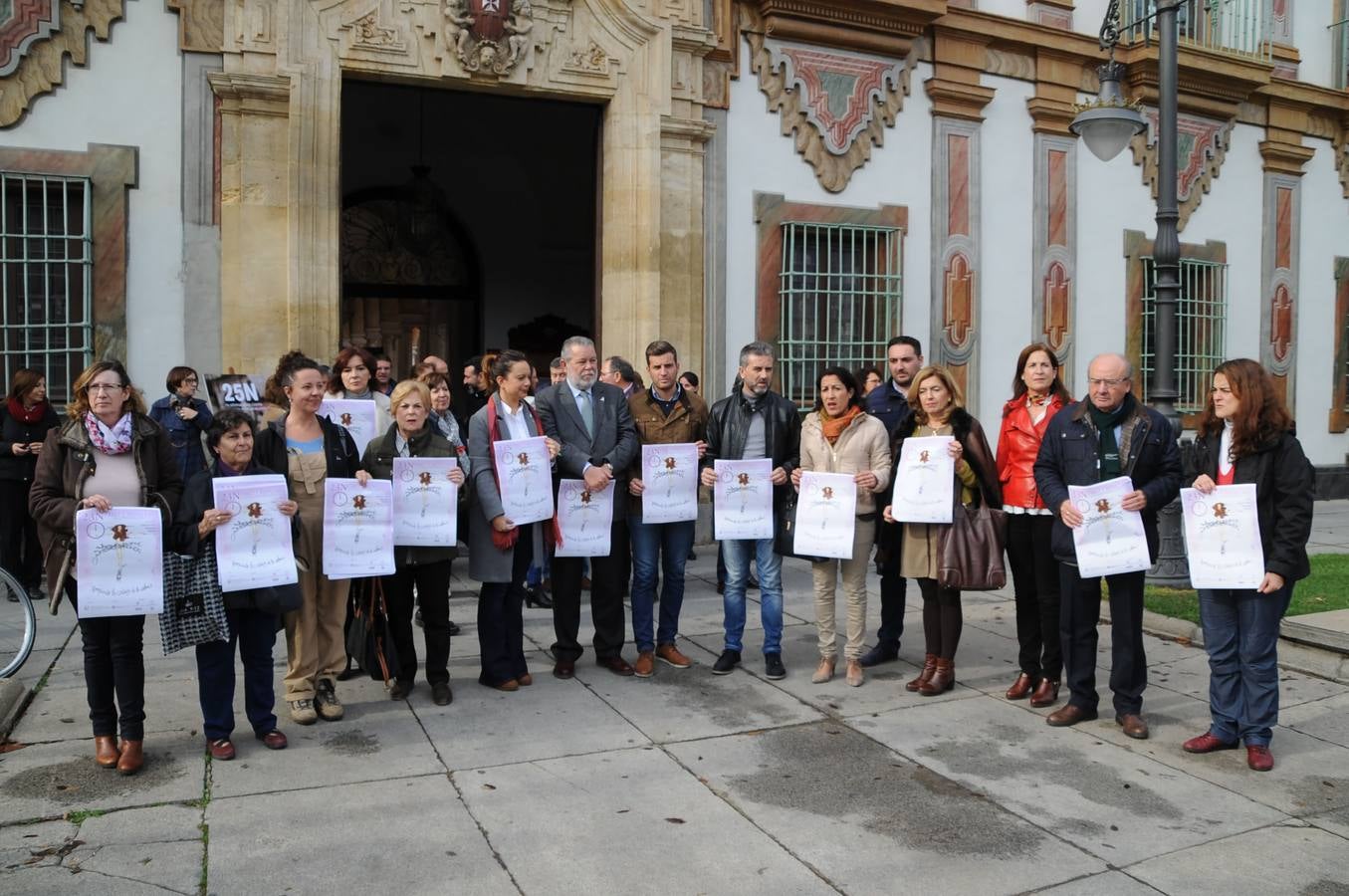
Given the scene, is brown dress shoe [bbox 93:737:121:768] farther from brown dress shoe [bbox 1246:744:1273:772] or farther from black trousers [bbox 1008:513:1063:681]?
brown dress shoe [bbox 1246:744:1273:772]

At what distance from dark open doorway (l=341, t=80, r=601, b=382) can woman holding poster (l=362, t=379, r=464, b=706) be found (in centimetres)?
868

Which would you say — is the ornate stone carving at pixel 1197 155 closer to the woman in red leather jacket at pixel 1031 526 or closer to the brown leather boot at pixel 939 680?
the woman in red leather jacket at pixel 1031 526

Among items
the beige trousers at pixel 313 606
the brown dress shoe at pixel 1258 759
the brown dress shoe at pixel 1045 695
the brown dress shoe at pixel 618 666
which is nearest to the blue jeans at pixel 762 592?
the brown dress shoe at pixel 618 666

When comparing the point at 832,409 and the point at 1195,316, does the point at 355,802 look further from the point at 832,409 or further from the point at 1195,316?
the point at 1195,316

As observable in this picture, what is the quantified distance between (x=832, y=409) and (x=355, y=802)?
3.28 meters

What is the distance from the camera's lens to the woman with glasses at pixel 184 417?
28.5ft

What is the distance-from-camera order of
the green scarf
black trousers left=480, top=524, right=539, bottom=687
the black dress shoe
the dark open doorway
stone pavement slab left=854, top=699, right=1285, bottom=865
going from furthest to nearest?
the dark open doorway < the black dress shoe < black trousers left=480, top=524, right=539, bottom=687 < the green scarf < stone pavement slab left=854, top=699, right=1285, bottom=865

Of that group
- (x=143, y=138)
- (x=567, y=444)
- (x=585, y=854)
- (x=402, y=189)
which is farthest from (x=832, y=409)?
(x=402, y=189)

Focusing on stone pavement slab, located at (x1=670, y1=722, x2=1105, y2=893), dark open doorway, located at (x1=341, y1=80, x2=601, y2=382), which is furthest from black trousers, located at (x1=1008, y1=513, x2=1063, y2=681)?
dark open doorway, located at (x1=341, y1=80, x2=601, y2=382)

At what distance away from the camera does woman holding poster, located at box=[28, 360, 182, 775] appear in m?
4.86

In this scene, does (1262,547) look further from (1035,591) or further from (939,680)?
(939,680)

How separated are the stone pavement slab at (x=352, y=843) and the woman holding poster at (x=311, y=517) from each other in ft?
3.29

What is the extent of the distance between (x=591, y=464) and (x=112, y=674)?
2620 mm

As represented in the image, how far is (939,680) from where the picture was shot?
6363mm
